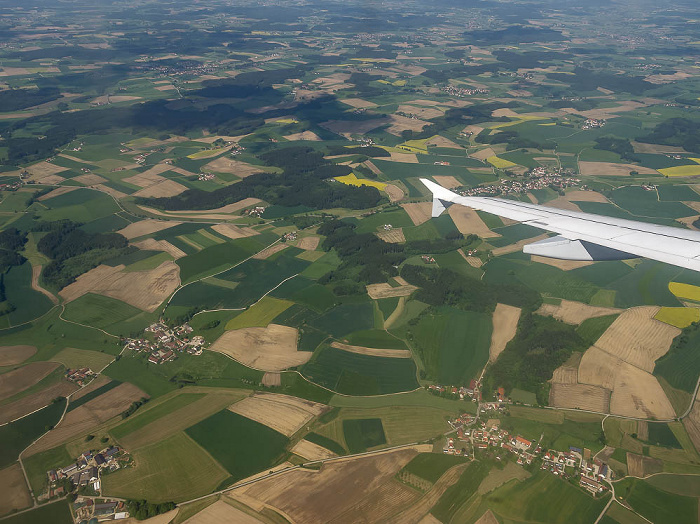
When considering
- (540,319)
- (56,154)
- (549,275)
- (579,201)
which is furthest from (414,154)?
(56,154)

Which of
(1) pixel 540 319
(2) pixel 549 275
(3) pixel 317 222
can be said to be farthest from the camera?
(3) pixel 317 222

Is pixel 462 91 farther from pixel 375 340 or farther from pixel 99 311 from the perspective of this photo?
pixel 99 311

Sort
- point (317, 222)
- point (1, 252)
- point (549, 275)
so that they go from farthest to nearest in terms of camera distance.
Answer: point (317, 222), point (1, 252), point (549, 275)

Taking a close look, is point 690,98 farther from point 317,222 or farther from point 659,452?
point 659,452

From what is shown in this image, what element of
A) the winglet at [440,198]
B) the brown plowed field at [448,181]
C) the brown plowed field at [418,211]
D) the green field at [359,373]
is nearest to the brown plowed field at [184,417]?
the green field at [359,373]

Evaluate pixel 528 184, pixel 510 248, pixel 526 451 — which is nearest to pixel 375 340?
pixel 526 451

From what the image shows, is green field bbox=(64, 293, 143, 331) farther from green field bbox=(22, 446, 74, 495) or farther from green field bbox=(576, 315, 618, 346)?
green field bbox=(576, 315, 618, 346)

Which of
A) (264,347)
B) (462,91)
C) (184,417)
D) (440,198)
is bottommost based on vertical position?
(184,417)
